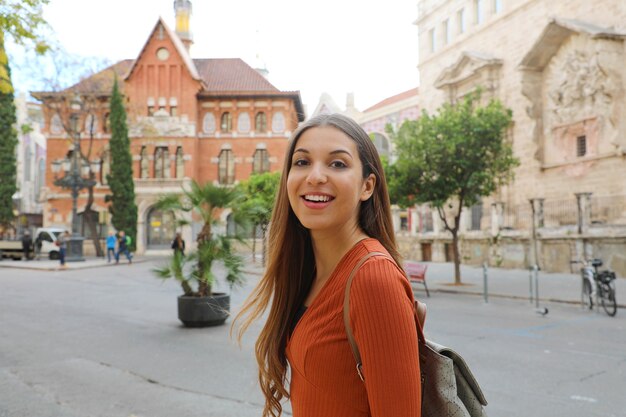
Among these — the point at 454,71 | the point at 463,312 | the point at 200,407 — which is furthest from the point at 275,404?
the point at 454,71

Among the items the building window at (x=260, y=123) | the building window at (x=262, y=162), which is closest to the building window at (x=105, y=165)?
the building window at (x=262, y=162)

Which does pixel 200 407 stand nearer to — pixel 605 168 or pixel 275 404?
pixel 275 404

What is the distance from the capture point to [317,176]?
1.52m

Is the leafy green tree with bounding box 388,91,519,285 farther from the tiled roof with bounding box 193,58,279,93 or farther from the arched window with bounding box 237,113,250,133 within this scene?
the tiled roof with bounding box 193,58,279,93

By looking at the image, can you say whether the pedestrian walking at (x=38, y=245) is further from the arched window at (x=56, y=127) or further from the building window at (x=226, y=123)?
the building window at (x=226, y=123)

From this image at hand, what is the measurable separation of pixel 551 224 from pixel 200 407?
2177 centimetres

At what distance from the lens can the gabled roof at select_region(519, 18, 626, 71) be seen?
21.4 metres

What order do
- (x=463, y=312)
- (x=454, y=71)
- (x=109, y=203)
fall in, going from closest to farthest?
1. (x=463, y=312)
2. (x=454, y=71)
3. (x=109, y=203)

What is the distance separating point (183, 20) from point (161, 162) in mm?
14449

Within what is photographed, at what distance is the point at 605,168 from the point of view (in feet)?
72.2

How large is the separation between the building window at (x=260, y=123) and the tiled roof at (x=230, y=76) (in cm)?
191

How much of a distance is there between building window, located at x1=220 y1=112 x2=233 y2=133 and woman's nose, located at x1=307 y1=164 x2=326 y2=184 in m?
39.0

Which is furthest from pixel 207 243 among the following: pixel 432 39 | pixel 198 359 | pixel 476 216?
pixel 432 39

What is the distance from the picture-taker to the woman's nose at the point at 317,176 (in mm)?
1516
